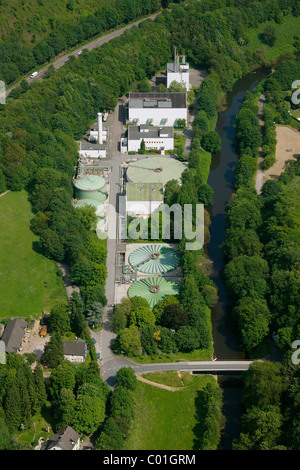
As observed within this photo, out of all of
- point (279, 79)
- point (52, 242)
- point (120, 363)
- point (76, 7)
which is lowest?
point (120, 363)

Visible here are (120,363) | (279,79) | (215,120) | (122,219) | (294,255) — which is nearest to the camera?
(120,363)

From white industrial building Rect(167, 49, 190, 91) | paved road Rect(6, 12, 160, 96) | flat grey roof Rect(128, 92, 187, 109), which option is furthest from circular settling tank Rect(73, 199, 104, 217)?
white industrial building Rect(167, 49, 190, 91)

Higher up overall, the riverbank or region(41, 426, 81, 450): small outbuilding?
the riverbank

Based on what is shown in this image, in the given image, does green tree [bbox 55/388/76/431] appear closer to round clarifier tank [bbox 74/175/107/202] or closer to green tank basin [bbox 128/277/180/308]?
green tank basin [bbox 128/277/180/308]

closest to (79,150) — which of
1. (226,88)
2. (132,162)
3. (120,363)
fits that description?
(132,162)

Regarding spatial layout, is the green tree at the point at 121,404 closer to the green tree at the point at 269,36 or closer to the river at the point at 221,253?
the river at the point at 221,253

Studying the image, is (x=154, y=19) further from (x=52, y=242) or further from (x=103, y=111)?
(x=52, y=242)

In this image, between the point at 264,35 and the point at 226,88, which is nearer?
the point at 226,88

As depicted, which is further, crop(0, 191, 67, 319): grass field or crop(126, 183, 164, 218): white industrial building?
crop(126, 183, 164, 218): white industrial building
